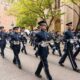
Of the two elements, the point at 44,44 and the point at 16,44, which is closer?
the point at 44,44

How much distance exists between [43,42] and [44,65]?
77cm

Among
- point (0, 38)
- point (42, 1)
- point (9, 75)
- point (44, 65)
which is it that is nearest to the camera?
point (44, 65)

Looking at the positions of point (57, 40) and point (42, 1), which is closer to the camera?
point (57, 40)

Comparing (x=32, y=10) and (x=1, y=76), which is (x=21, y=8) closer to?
Answer: (x=32, y=10)

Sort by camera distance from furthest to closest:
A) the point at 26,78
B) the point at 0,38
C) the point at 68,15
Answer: the point at 68,15 → the point at 0,38 → the point at 26,78

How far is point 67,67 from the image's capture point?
1488cm

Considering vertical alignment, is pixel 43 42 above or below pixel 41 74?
above

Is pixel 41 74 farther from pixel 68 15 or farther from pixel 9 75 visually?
pixel 68 15

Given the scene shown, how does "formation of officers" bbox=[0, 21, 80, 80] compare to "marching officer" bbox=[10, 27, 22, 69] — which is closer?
"formation of officers" bbox=[0, 21, 80, 80]

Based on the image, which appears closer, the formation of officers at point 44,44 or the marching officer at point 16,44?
the formation of officers at point 44,44

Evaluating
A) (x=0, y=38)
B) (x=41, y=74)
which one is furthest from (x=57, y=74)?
(x=0, y=38)

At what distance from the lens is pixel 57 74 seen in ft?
42.9

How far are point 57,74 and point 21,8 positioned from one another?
2678 cm

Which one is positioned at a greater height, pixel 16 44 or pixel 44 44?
pixel 44 44
